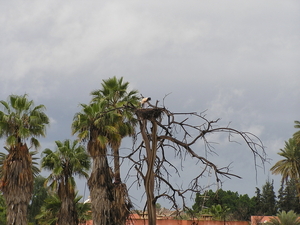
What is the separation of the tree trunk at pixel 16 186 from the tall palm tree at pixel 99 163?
10.7 feet

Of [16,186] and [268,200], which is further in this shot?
[268,200]

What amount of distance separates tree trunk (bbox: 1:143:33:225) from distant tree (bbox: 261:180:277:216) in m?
48.9

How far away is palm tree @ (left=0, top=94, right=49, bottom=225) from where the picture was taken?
24.0 meters

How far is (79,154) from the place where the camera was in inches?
1120

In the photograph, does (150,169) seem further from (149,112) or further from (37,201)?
(37,201)

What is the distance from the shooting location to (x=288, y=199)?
67.9 meters

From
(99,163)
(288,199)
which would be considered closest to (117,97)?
(99,163)

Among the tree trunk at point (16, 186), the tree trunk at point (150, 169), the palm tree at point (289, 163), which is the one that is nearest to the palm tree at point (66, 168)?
the tree trunk at point (16, 186)

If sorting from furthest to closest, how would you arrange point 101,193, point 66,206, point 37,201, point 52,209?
point 37,201
point 52,209
point 66,206
point 101,193

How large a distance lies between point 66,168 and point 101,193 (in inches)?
212

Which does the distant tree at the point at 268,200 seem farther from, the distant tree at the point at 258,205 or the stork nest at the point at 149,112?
the stork nest at the point at 149,112

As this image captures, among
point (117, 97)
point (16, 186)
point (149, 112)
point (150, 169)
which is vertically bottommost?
point (150, 169)

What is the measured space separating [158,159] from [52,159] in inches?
925

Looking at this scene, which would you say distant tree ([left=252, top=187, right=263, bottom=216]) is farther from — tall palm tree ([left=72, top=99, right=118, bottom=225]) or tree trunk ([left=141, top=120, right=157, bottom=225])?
tree trunk ([left=141, top=120, right=157, bottom=225])
